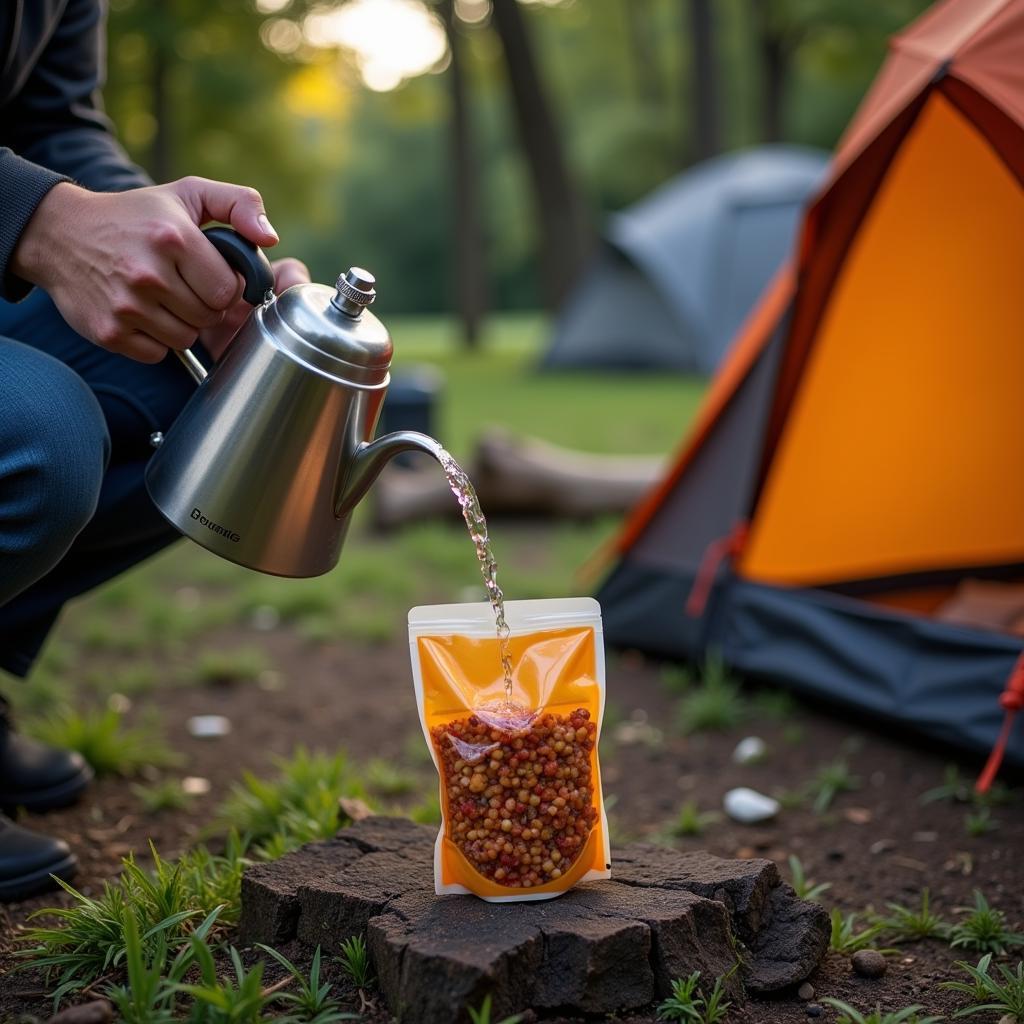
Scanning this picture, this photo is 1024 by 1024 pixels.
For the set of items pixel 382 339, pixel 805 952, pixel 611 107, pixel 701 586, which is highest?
pixel 382 339

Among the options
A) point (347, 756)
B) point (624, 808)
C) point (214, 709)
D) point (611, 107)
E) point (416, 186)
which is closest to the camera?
point (624, 808)

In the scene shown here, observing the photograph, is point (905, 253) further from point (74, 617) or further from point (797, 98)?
point (797, 98)

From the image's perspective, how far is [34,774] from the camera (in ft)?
7.23

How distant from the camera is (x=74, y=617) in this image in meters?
3.77

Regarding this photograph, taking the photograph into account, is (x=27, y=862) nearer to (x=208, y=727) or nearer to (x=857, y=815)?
(x=208, y=727)

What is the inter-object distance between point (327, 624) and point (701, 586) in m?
1.24

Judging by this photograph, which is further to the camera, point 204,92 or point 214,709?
point 204,92

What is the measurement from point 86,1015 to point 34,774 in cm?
94

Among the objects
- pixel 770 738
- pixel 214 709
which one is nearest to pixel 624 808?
pixel 770 738

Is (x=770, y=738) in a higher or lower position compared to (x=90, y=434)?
lower

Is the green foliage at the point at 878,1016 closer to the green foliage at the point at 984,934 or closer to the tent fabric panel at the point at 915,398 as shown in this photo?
the green foliage at the point at 984,934

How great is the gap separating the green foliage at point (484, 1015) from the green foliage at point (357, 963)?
0.19m

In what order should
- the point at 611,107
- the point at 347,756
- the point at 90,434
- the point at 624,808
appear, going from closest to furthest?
the point at 90,434 < the point at 624,808 < the point at 347,756 < the point at 611,107

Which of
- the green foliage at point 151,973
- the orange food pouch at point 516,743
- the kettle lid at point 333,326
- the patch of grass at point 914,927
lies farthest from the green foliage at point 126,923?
the patch of grass at point 914,927
